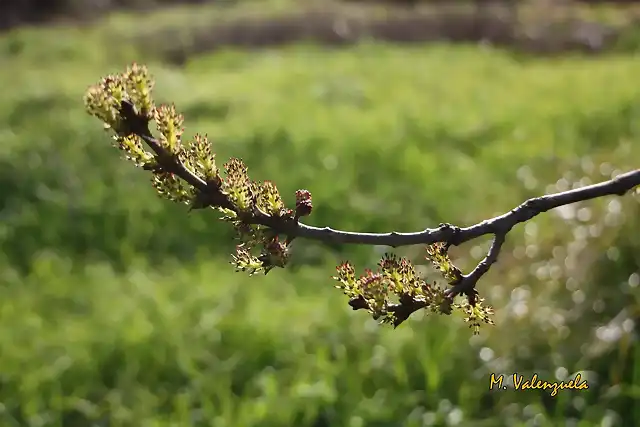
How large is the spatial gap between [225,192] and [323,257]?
147 inches

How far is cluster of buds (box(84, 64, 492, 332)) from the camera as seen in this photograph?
3.28ft

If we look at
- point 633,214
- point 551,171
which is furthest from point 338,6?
point 633,214

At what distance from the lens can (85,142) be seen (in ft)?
20.8

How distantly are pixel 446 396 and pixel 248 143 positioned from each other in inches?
137

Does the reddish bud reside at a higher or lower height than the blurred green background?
lower

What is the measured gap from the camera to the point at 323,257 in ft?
15.6
